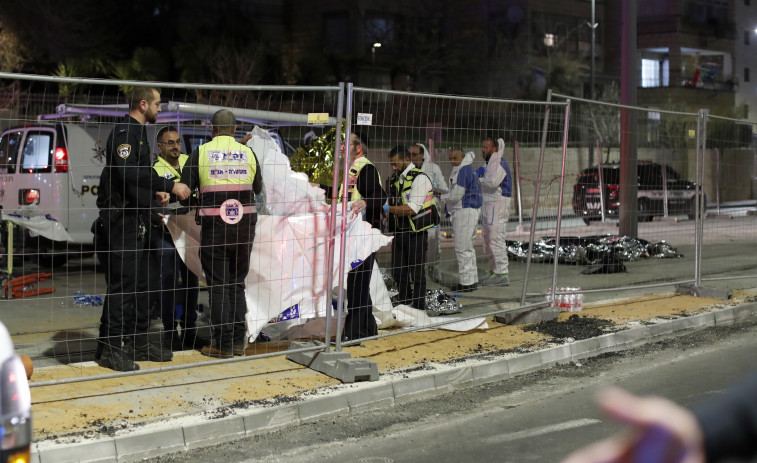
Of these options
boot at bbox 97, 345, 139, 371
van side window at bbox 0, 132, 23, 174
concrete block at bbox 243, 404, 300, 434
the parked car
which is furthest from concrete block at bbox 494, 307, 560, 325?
van side window at bbox 0, 132, 23, 174

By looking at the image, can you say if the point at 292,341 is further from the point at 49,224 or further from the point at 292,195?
the point at 49,224

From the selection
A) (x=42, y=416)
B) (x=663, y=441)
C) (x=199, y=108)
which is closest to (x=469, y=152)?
(x=199, y=108)

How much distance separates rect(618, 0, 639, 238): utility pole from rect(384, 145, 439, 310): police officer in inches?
188

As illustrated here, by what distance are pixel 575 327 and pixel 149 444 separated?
5.11 meters

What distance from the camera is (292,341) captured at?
28.2ft

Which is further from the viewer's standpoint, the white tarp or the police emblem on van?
the white tarp

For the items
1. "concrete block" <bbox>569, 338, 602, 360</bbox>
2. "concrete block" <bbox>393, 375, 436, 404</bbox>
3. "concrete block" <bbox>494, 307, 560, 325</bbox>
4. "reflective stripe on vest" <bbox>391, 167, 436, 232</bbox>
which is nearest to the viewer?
"concrete block" <bbox>393, 375, 436, 404</bbox>

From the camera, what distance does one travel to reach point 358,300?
8.59m

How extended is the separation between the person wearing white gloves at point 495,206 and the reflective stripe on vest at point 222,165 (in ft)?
17.3

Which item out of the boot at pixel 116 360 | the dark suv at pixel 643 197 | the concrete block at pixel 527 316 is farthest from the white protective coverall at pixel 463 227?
the boot at pixel 116 360

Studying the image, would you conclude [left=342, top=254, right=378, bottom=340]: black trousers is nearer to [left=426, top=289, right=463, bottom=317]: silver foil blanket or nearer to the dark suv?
[left=426, top=289, right=463, bottom=317]: silver foil blanket

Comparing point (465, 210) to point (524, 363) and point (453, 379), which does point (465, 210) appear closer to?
point (524, 363)

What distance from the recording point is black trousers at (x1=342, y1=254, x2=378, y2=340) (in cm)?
854

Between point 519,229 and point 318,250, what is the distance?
9.05m
